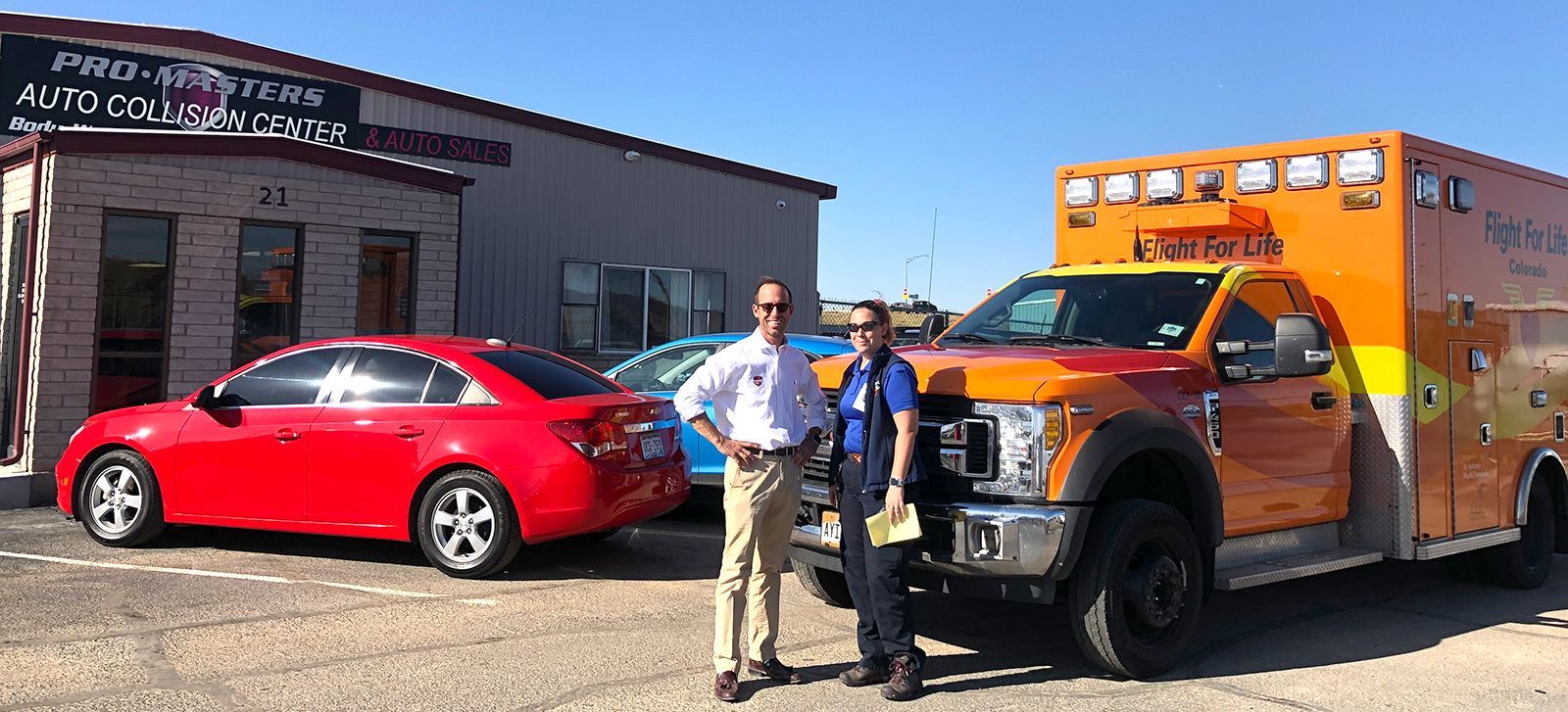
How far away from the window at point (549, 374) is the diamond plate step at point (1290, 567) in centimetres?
399

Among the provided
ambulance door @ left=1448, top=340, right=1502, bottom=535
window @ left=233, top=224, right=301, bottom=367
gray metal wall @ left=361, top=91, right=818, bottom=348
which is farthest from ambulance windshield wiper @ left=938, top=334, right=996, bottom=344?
gray metal wall @ left=361, top=91, right=818, bottom=348

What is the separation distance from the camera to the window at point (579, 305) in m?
16.7

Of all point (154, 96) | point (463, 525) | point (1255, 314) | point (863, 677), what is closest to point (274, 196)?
point (154, 96)

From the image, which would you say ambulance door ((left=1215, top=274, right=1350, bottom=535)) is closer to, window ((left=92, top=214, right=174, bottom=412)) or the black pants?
the black pants

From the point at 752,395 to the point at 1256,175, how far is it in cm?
403

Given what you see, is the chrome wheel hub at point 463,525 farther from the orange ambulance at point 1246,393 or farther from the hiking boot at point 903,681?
the hiking boot at point 903,681

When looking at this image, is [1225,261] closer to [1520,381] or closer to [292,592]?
[1520,381]

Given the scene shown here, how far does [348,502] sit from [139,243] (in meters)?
5.31

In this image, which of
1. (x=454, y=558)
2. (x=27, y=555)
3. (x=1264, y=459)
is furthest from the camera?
(x=27, y=555)

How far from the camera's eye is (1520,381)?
311 inches

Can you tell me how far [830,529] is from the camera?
559 centimetres

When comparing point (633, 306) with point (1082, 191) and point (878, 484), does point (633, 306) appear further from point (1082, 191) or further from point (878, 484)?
point (878, 484)

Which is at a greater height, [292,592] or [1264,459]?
[1264,459]

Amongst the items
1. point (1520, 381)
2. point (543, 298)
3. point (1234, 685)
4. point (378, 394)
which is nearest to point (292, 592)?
point (378, 394)
